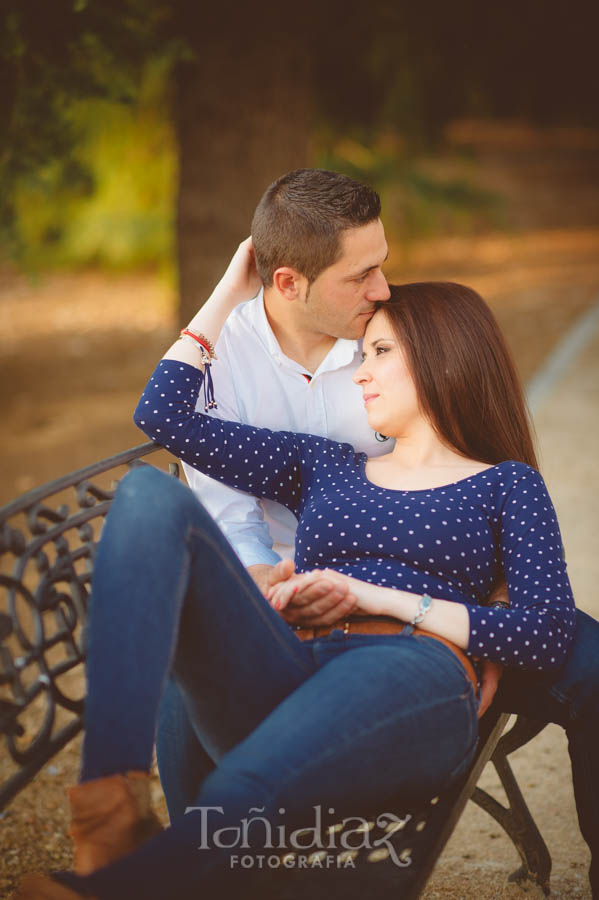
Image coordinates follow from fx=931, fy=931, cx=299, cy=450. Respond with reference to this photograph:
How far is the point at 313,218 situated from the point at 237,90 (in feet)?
11.5

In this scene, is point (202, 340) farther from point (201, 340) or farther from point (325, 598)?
point (325, 598)

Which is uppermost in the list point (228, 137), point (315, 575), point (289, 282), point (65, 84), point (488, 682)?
point (65, 84)

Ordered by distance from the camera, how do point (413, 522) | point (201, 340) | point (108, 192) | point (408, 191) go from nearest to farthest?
point (413, 522), point (201, 340), point (408, 191), point (108, 192)

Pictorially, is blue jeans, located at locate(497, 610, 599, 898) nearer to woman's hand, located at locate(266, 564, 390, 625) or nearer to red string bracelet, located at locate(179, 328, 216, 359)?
woman's hand, located at locate(266, 564, 390, 625)

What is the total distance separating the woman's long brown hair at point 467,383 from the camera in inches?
99.0

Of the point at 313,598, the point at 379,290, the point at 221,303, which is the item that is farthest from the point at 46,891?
the point at 379,290

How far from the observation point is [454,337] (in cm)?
252

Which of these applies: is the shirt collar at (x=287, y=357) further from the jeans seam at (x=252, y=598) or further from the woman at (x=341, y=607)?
the jeans seam at (x=252, y=598)

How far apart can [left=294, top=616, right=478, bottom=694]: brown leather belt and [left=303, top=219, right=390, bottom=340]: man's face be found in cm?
98

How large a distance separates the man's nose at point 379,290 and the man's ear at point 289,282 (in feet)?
0.77

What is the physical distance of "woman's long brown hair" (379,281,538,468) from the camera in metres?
2.51

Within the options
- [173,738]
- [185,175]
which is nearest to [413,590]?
[173,738]

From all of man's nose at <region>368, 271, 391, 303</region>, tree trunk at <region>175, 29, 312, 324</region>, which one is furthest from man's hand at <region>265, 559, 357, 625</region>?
tree trunk at <region>175, 29, 312, 324</region>

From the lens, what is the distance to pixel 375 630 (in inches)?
84.4
